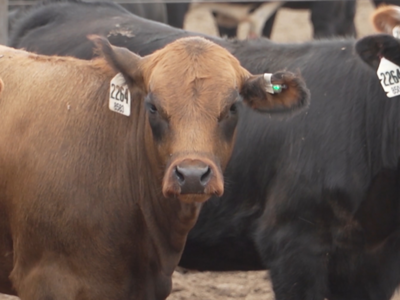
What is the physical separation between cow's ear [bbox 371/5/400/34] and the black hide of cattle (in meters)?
0.17

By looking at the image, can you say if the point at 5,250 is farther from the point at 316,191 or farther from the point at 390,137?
the point at 390,137

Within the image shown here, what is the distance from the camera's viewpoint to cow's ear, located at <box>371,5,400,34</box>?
4.44 metres

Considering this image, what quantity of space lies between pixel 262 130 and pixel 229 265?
2.49ft

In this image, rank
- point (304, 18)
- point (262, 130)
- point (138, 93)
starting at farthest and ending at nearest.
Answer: point (304, 18), point (262, 130), point (138, 93)

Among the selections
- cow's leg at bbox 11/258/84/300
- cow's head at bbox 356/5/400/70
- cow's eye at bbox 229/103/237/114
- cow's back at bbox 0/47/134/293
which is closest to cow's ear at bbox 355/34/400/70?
cow's head at bbox 356/5/400/70

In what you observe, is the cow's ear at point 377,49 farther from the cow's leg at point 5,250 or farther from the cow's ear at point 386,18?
the cow's leg at point 5,250

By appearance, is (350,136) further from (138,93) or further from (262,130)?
(138,93)

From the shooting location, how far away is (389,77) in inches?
161

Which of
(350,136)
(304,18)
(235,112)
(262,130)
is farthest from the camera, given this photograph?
(304,18)

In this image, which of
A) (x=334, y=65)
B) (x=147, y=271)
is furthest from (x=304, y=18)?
(x=147, y=271)

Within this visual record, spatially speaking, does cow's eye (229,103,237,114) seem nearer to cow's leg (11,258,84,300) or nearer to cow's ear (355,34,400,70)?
cow's ear (355,34,400,70)

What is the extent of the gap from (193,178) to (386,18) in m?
1.75

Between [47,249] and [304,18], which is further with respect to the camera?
[304,18]

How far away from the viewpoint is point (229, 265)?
15.5 ft
